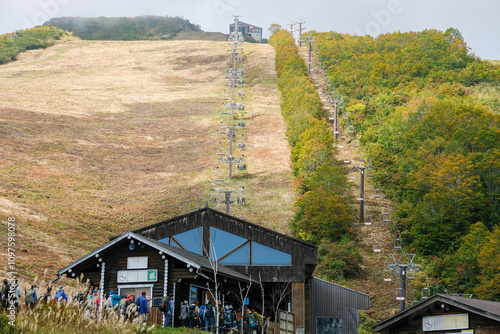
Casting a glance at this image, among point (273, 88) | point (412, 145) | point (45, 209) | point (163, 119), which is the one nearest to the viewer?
point (45, 209)

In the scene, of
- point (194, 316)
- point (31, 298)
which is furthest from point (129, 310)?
point (194, 316)

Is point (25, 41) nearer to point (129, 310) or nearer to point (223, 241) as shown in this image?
point (223, 241)

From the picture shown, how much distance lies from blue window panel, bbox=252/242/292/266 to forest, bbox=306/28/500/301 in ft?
70.4

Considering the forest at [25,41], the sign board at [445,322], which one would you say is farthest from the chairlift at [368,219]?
the forest at [25,41]

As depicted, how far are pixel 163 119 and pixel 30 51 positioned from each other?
58.3 m

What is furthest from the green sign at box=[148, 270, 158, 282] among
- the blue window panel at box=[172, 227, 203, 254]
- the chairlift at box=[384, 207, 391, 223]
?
the chairlift at box=[384, 207, 391, 223]

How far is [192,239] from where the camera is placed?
37.5 metres

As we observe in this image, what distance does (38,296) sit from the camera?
1816 centimetres

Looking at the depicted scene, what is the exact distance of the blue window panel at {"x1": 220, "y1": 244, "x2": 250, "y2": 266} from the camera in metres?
37.5

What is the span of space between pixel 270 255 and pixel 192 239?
4.39m

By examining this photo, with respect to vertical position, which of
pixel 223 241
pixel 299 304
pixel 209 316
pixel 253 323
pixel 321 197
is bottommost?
pixel 299 304

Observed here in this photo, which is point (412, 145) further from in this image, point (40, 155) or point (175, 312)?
point (175, 312)

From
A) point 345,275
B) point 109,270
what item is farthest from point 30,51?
point 109,270

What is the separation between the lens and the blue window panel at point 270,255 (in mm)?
37688
